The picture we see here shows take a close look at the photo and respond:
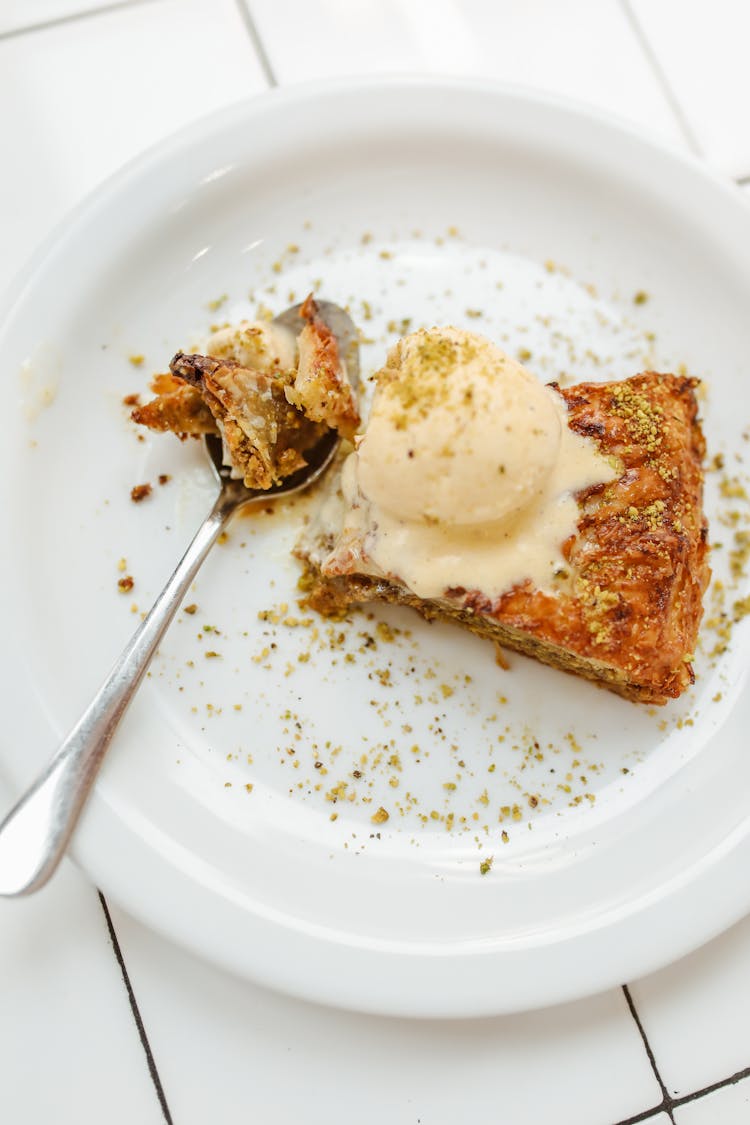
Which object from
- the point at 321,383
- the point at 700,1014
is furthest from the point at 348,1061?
the point at 321,383

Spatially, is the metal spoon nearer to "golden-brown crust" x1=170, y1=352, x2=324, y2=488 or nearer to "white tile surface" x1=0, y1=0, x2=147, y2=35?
"golden-brown crust" x1=170, y1=352, x2=324, y2=488

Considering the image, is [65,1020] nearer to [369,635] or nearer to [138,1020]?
[138,1020]

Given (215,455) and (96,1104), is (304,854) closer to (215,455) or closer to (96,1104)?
(96,1104)

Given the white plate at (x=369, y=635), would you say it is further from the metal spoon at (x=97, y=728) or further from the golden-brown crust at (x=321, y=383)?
the golden-brown crust at (x=321, y=383)

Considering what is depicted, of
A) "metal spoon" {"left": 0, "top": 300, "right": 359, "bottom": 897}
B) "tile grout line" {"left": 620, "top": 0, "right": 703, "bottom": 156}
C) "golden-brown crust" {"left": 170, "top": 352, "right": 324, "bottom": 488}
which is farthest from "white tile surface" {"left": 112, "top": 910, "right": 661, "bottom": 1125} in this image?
"tile grout line" {"left": 620, "top": 0, "right": 703, "bottom": 156}

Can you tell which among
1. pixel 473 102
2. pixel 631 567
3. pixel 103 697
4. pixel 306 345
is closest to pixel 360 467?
pixel 306 345
